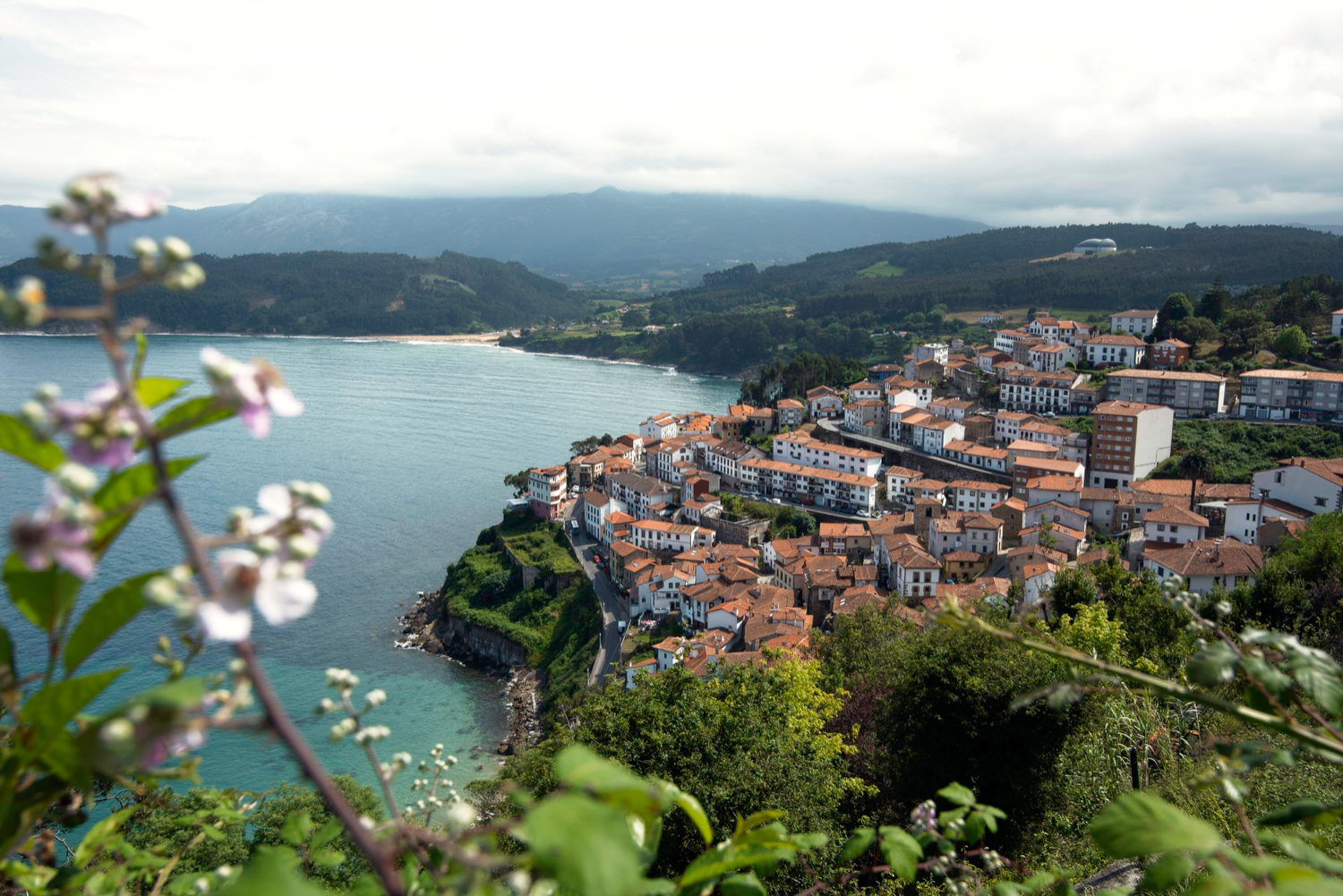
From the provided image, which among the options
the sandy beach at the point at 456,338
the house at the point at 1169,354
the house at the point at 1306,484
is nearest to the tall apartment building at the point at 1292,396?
the house at the point at 1169,354

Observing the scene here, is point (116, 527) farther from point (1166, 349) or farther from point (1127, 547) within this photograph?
point (1166, 349)

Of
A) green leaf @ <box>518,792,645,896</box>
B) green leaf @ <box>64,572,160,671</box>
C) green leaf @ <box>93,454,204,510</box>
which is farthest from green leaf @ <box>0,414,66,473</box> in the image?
green leaf @ <box>518,792,645,896</box>

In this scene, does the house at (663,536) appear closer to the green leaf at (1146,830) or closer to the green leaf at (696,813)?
the green leaf at (696,813)

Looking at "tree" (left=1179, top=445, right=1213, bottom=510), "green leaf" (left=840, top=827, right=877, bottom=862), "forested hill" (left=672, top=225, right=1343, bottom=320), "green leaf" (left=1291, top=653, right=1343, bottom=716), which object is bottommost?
"tree" (left=1179, top=445, right=1213, bottom=510)

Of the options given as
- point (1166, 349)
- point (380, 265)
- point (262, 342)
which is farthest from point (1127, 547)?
point (380, 265)

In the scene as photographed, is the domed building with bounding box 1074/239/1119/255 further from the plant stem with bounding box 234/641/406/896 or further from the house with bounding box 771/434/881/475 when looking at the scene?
the plant stem with bounding box 234/641/406/896

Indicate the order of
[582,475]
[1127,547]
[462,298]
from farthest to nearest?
[462,298], [582,475], [1127,547]

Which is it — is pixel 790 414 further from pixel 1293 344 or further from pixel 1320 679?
pixel 1320 679

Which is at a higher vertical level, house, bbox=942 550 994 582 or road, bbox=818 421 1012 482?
road, bbox=818 421 1012 482
